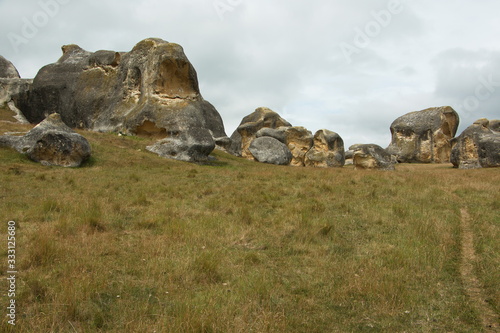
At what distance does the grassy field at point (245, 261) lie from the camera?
15.3ft

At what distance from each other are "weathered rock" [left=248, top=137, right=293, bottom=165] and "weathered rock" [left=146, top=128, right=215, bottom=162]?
406 inches

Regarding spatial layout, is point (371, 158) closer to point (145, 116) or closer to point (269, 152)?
point (269, 152)

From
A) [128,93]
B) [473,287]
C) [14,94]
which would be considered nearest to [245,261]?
[473,287]

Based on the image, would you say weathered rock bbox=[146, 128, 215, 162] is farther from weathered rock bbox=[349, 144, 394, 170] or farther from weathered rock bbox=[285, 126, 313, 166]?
weathered rock bbox=[285, 126, 313, 166]

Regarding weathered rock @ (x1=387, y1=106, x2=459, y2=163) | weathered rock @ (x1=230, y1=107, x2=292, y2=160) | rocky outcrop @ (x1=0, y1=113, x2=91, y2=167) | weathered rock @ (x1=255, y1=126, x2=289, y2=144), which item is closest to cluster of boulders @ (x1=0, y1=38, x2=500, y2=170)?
rocky outcrop @ (x1=0, y1=113, x2=91, y2=167)

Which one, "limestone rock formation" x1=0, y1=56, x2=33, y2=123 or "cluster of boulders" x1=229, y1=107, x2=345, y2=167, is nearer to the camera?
"limestone rock formation" x1=0, y1=56, x2=33, y2=123

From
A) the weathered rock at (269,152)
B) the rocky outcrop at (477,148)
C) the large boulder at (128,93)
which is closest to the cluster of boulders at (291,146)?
the weathered rock at (269,152)

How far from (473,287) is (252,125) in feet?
147

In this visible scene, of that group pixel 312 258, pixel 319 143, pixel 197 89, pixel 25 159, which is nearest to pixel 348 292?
pixel 312 258

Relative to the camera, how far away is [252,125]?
4984 centimetres

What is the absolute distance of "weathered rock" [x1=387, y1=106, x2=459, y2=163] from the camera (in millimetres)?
49156

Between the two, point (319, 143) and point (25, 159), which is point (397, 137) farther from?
point (25, 159)

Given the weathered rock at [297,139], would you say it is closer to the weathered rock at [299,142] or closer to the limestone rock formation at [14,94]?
the weathered rock at [299,142]

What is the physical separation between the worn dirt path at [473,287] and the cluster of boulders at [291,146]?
29377mm
